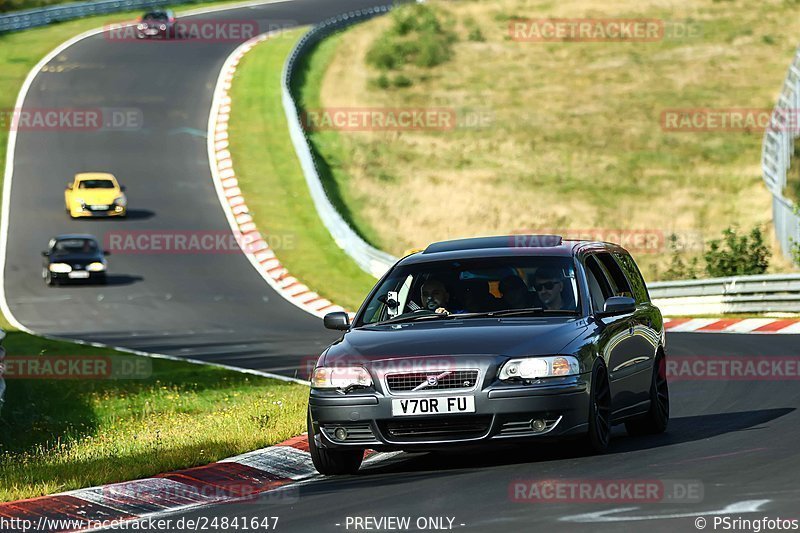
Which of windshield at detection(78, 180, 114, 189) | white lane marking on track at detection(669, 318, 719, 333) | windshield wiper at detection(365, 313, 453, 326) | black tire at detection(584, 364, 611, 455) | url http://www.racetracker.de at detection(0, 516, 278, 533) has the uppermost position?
windshield at detection(78, 180, 114, 189)

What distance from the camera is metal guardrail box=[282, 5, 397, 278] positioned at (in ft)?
123

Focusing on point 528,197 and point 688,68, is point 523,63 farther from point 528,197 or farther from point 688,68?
point 528,197

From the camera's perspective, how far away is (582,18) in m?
75.7

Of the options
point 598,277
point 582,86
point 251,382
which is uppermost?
point 582,86

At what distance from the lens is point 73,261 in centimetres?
3666

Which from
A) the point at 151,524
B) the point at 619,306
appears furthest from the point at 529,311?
the point at 151,524

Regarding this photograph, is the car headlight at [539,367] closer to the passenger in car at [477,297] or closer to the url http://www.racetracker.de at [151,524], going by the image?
the passenger in car at [477,297]

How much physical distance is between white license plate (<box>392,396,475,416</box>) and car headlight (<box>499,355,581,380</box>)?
0.30 metres

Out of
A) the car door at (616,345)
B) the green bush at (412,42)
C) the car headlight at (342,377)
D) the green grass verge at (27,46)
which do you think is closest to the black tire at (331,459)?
the car headlight at (342,377)

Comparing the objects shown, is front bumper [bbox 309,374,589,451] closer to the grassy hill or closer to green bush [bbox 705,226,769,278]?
green bush [bbox 705,226,769,278]

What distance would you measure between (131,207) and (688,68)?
102ft

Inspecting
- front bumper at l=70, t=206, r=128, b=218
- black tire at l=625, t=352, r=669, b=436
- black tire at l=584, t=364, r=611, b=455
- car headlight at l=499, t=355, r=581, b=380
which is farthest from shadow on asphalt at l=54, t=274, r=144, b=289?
car headlight at l=499, t=355, r=581, b=380

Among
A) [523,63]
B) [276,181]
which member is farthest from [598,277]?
[523,63]

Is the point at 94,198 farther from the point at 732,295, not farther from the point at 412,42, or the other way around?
the point at 412,42
